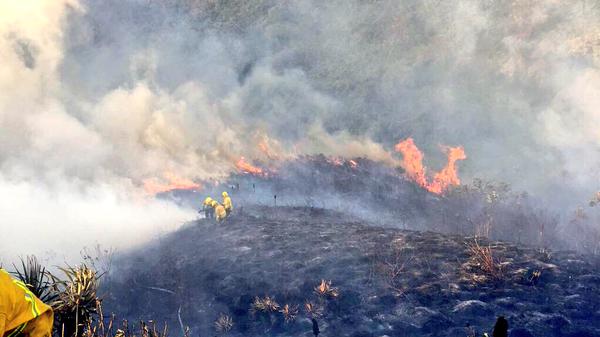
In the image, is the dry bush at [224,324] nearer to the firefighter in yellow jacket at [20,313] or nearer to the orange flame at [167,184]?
the firefighter in yellow jacket at [20,313]

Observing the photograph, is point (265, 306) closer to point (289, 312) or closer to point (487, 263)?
point (289, 312)

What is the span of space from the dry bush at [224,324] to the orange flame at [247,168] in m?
27.8

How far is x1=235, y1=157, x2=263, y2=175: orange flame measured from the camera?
144 ft

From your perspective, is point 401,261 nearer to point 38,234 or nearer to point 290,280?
point 290,280

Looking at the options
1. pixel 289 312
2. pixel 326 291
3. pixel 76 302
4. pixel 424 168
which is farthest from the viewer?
pixel 424 168

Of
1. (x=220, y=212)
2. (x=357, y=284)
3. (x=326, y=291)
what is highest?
(x=220, y=212)

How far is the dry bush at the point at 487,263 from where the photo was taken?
17.3 metres

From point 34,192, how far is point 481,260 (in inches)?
1194

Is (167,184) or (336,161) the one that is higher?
(336,161)

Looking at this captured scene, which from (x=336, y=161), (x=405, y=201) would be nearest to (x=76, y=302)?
(x=405, y=201)

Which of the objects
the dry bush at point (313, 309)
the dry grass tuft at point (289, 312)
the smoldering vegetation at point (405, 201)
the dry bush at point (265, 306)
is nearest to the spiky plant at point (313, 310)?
the dry bush at point (313, 309)

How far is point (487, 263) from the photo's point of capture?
17781mm

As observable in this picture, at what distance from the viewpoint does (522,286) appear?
54.0 feet

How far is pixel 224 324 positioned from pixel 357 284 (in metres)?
5.18
